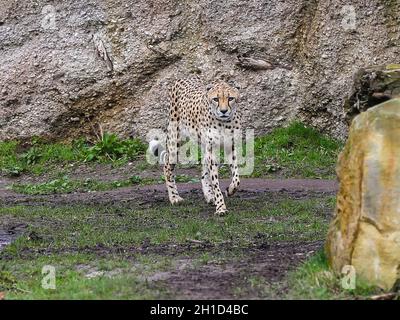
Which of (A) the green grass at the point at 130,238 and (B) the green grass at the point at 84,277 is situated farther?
(A) the green grass at the point at 130,238

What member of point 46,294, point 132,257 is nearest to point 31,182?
point 132,257

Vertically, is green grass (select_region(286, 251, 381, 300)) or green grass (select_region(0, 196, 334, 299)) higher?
green grass (select_region(286, 251, 381, 300))

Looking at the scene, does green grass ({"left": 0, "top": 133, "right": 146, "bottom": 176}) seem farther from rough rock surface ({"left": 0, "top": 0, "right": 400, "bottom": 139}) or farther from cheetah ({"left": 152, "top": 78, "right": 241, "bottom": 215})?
cheetah ({"left": 152, "top": 78, "right": 241, "bottom": 215})

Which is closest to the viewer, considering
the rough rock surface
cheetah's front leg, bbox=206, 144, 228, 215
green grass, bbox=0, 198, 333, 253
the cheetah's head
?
green grass, bbox=0, 198, 333, 253

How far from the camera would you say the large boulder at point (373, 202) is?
6316mm

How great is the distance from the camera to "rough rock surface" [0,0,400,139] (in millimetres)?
15375

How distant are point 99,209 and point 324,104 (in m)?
5.52

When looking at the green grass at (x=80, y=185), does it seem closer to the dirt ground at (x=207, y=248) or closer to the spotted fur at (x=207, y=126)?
the dirt ground at (x=207, y=248)

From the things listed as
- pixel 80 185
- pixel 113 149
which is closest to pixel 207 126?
pixel 80 185

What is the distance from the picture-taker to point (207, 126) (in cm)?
1100

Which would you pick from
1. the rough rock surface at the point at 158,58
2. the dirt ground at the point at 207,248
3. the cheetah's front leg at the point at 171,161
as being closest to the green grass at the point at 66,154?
the rough rock surface at the point at 158,58

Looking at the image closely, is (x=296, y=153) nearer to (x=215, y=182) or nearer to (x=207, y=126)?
(x=207, y=126)

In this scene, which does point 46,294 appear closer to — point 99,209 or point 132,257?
point 132,257

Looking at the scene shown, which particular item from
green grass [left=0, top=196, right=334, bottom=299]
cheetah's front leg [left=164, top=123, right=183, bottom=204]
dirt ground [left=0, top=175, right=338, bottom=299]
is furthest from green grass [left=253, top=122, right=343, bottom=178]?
green grass [left=0, top=196, right=334, bottom=299]
